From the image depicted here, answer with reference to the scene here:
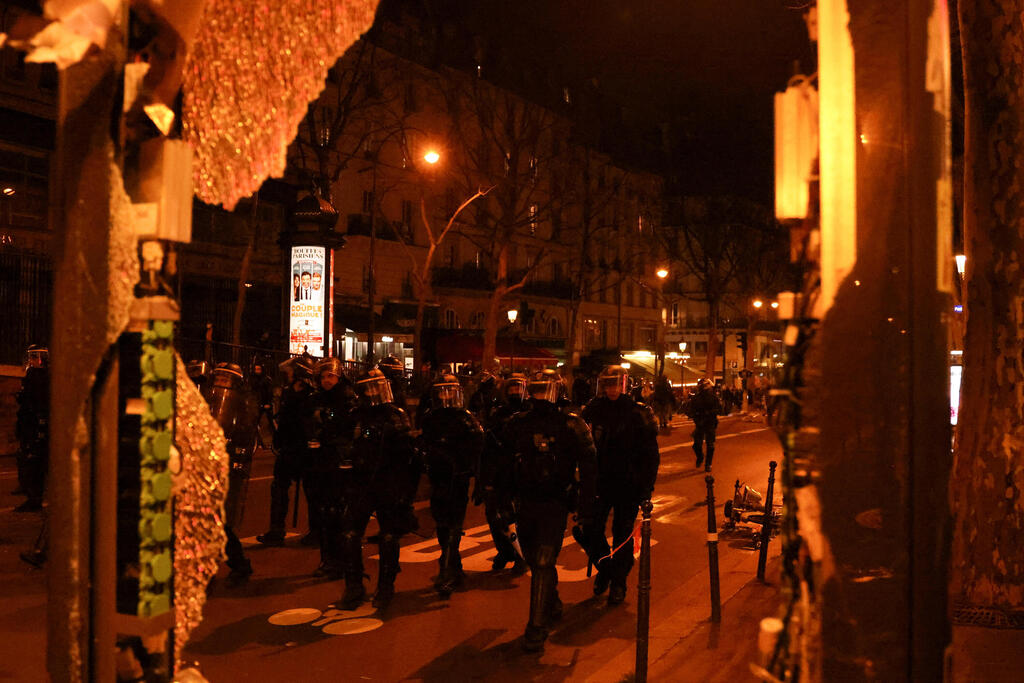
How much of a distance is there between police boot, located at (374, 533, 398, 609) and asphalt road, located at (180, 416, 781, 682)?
114 mm

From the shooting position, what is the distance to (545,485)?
6891mm

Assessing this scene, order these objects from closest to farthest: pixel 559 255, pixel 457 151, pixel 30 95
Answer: pixel 30 95
pixel 457 151
pixel 559 255

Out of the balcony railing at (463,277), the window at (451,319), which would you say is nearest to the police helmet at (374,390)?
the balcony railing at (463,277)

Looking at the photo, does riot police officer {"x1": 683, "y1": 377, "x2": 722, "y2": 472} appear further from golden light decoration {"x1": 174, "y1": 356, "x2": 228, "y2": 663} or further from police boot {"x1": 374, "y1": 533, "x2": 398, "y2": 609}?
golden light decoration {"x1": 174, "y1": 356, "x2": 228, "y2": 663}

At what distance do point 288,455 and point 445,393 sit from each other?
6.91ft

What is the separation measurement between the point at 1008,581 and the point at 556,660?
128 inches

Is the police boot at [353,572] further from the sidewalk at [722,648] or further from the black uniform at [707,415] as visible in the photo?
the black uniform at [707,415]

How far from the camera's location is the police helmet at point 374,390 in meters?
8.08

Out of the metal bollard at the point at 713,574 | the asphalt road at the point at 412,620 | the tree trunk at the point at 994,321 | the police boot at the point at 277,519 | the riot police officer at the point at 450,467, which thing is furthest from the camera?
the police boot at the point at 277,519

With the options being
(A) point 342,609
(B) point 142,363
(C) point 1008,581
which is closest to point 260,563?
(A) point 342,609

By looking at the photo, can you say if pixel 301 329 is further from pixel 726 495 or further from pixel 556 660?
pixel 556 660

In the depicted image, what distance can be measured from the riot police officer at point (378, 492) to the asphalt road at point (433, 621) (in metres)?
0.26

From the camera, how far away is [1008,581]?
656 cm

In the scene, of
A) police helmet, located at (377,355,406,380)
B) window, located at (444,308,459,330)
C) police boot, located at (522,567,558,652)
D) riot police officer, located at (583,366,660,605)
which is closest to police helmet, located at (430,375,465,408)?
riot police officer, located at (583,366,660,605)
